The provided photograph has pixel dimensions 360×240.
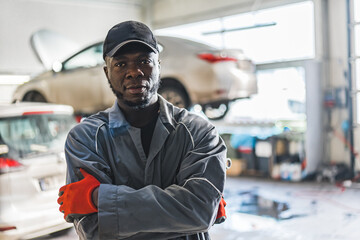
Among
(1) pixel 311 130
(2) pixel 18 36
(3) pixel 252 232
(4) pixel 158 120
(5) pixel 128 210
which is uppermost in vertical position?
(2) pixel 18 36

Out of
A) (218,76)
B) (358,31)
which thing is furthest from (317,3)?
(218,76)

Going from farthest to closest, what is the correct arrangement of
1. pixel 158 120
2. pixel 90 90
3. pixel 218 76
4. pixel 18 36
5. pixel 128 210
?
1. pixel 18 36
2. pixel 90 90
3. pixel 218 76
4. pixel 158 120
5. pixel 128 210

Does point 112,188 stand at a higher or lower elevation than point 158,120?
lower

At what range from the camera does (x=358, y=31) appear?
7.02 metres

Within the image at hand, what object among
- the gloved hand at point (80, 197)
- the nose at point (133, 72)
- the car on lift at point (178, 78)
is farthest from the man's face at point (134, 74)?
the car on lift at point (178, 78)

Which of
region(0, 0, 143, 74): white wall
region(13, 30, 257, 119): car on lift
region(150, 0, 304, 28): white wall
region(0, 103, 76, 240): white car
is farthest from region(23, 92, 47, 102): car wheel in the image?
region(150, 0, 304, 28): white wall

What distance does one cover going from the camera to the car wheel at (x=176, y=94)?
19.0 ft

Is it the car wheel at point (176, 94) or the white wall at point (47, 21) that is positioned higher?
the white wall at point (47, 21)

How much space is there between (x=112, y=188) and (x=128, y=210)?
0.26 ft

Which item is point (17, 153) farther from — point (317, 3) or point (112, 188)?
point (317, 3)

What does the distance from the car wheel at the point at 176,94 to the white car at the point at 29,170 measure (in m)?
2.20

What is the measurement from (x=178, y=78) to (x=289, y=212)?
2.38 meters

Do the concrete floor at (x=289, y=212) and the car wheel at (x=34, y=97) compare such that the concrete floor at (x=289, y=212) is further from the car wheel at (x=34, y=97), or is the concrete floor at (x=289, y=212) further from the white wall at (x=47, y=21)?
the white wall at (x=47, y=21)

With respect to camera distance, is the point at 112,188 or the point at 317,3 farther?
the point at 317,3
